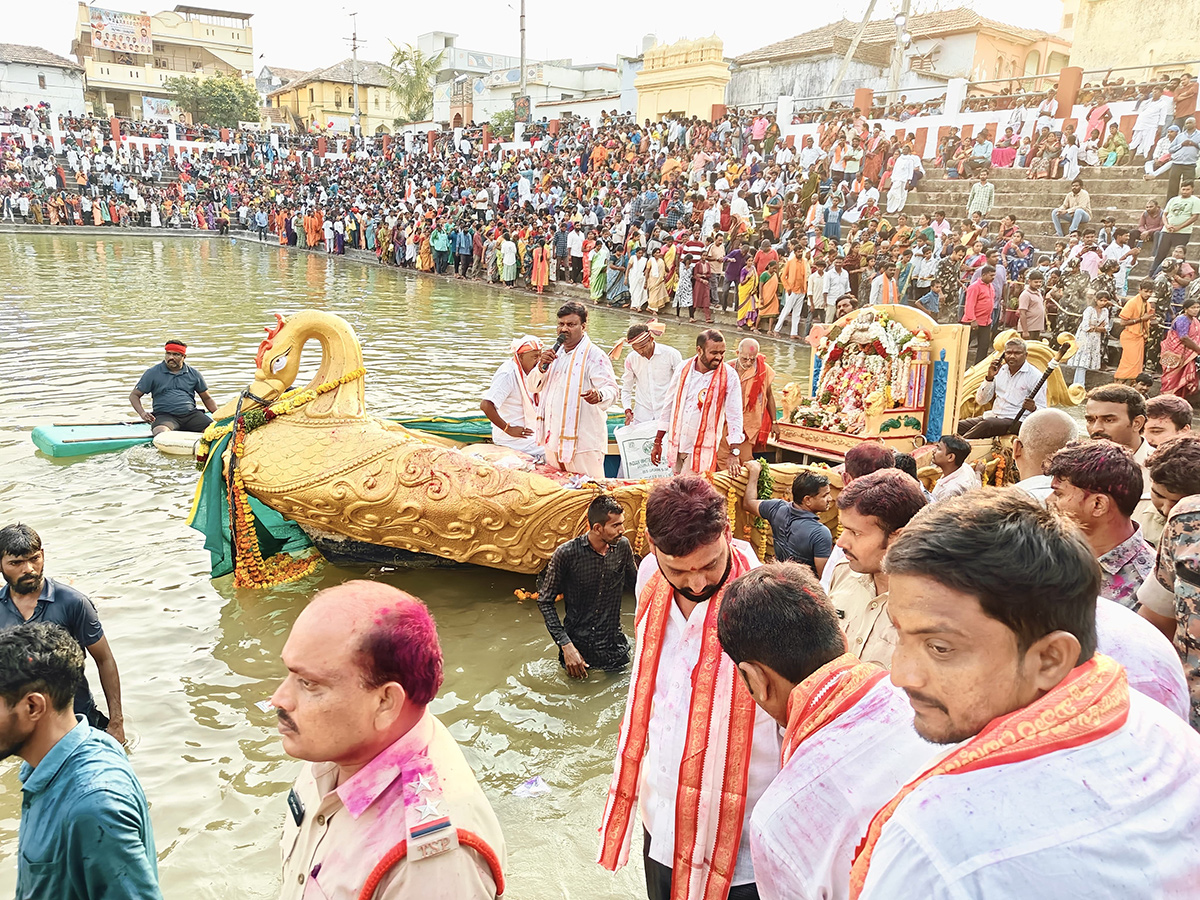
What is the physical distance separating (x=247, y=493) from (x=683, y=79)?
24949 millimetres

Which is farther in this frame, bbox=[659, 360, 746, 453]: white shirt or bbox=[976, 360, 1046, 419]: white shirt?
bbox=[976, 360, 1046, 419]: white shirt

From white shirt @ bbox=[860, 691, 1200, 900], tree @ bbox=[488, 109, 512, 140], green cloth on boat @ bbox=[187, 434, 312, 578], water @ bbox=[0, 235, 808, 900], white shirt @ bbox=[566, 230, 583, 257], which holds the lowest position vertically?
water @ bbox=[0, 235, 808, 900]

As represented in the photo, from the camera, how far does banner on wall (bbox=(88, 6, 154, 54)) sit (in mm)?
58688

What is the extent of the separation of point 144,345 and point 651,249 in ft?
35.1

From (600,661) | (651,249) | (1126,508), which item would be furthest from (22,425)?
(651,249)

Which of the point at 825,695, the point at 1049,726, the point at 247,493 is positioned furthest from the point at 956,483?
the point at 247,493

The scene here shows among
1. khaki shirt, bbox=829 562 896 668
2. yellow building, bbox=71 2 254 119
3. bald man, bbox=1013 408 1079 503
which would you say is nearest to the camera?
khaki shirt, bbox=829 562 896 668

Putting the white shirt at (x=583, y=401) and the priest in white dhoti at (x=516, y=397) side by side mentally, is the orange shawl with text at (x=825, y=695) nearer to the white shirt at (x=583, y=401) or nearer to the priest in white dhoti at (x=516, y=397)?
the white shirt at (x=583, y=401)

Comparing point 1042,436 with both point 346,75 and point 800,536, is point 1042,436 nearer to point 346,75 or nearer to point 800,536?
point 800,536

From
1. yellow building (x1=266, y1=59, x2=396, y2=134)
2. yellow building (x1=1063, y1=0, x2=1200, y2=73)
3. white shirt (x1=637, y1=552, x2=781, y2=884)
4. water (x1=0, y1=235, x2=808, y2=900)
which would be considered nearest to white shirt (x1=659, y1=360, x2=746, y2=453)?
water (x1=0, y1=235, x2=808, y2=900)

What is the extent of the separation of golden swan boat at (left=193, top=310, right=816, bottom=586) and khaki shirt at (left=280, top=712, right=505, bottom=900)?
3540mm

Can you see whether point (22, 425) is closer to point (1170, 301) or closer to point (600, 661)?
point (600, 661)

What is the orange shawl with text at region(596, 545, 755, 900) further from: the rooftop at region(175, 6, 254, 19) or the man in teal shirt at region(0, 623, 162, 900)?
the rooftop at region(175, 6, 254, 19)

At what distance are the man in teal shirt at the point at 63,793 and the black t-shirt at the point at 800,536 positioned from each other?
9.40 feet
